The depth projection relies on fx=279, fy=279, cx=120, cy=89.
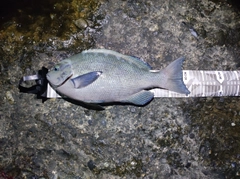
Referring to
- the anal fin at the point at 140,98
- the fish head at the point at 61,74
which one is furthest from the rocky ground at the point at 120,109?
the fish head at the point at 61,74

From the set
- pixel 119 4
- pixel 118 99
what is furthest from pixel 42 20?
pixel 118 99

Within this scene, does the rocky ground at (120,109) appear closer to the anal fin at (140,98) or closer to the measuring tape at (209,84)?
the measuring tape at (209,84)

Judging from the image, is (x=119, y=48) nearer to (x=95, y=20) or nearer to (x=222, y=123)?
(x=95, y=20)

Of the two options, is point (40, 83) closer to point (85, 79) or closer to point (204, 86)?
point (85, 79)

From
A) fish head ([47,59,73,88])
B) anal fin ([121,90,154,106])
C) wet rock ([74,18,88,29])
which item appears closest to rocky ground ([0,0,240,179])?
wet rock ([74,18,88,29])

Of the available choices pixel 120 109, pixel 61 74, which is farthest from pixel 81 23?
pixel 120 109
